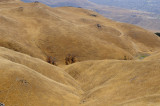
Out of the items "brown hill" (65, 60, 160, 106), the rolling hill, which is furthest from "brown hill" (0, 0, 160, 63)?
"brown hill" (65, 60, 160, 106)

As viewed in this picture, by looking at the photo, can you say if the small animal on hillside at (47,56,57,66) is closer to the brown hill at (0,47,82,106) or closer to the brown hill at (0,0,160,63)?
the brown hill at (0,0,160,63)

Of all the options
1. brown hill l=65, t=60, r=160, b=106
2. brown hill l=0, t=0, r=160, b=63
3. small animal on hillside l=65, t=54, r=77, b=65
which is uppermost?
brown hill l=65, t=60, r=160, b=106

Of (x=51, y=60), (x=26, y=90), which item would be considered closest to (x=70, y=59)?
(x=51, y=60)

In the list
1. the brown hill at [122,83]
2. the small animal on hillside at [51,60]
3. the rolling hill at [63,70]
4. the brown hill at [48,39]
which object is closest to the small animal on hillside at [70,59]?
the rolling hill at [63,70]

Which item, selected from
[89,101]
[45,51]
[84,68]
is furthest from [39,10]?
[89,101]

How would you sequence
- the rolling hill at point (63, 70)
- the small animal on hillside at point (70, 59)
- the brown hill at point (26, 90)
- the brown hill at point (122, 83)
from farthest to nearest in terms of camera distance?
the small animal on hillside at point (70, 59) < the brown hill at point (122, 83) < the rolling hill at point (63, 70) < the brown hill at point (26, 90)

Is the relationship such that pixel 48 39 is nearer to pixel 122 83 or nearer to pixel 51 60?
pixel 51 60

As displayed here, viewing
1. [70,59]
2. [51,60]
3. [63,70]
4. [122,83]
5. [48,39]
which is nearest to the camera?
[122,83]

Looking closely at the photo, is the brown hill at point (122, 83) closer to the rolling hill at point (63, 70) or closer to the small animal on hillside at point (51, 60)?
the rolling hill at point (63, 70)

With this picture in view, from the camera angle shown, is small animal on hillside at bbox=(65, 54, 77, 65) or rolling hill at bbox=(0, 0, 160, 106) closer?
rolling hill at bbox=(0, 0, 160, 106)

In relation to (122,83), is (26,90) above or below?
above
